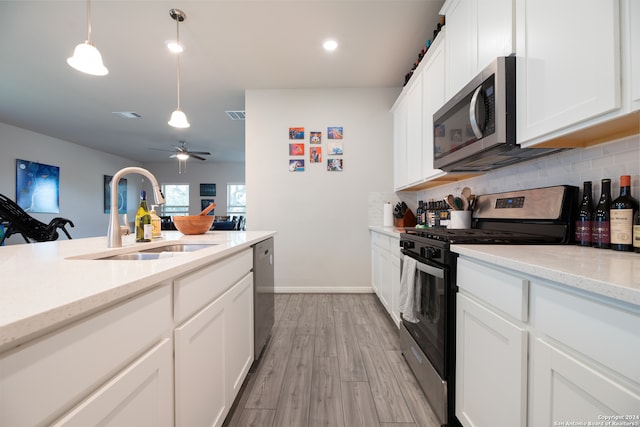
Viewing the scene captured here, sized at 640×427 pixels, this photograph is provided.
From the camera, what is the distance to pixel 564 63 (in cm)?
97

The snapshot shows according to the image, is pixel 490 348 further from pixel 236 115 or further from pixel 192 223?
pixel 236 115

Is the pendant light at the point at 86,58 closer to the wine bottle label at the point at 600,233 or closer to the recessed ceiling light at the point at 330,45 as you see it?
the recessed ceiling light at the point at 330,45

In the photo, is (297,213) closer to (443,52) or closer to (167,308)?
(443,52)

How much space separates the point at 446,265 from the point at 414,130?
175cm

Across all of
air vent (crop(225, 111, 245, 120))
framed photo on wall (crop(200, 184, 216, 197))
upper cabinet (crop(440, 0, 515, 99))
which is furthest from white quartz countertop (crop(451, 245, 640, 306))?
framed photo on wall (crop(200, 184, 216, 197))

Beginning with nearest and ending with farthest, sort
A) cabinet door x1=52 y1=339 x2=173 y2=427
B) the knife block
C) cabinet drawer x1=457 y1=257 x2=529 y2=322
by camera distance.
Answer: cabinet door x1=52 y1=339 x2=173 y2=427
cabinet drawer x1=457 y1=257 x2=529 y2=322
the knife block

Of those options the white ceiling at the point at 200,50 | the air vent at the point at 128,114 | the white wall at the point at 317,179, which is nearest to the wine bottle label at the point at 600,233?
the white ceiling at the point at 200,50

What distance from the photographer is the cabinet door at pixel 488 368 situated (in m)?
0.84

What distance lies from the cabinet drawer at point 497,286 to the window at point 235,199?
8.50 m

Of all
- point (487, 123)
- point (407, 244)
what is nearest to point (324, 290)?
point (407, 244)

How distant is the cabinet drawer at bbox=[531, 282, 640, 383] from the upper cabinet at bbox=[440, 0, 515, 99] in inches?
45.2

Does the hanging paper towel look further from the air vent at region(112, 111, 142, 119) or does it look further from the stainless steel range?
the air vent at region(112, 111, 142, 119)

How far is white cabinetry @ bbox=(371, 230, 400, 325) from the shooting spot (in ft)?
7.24

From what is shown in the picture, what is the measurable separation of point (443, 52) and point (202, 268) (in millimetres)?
2162
